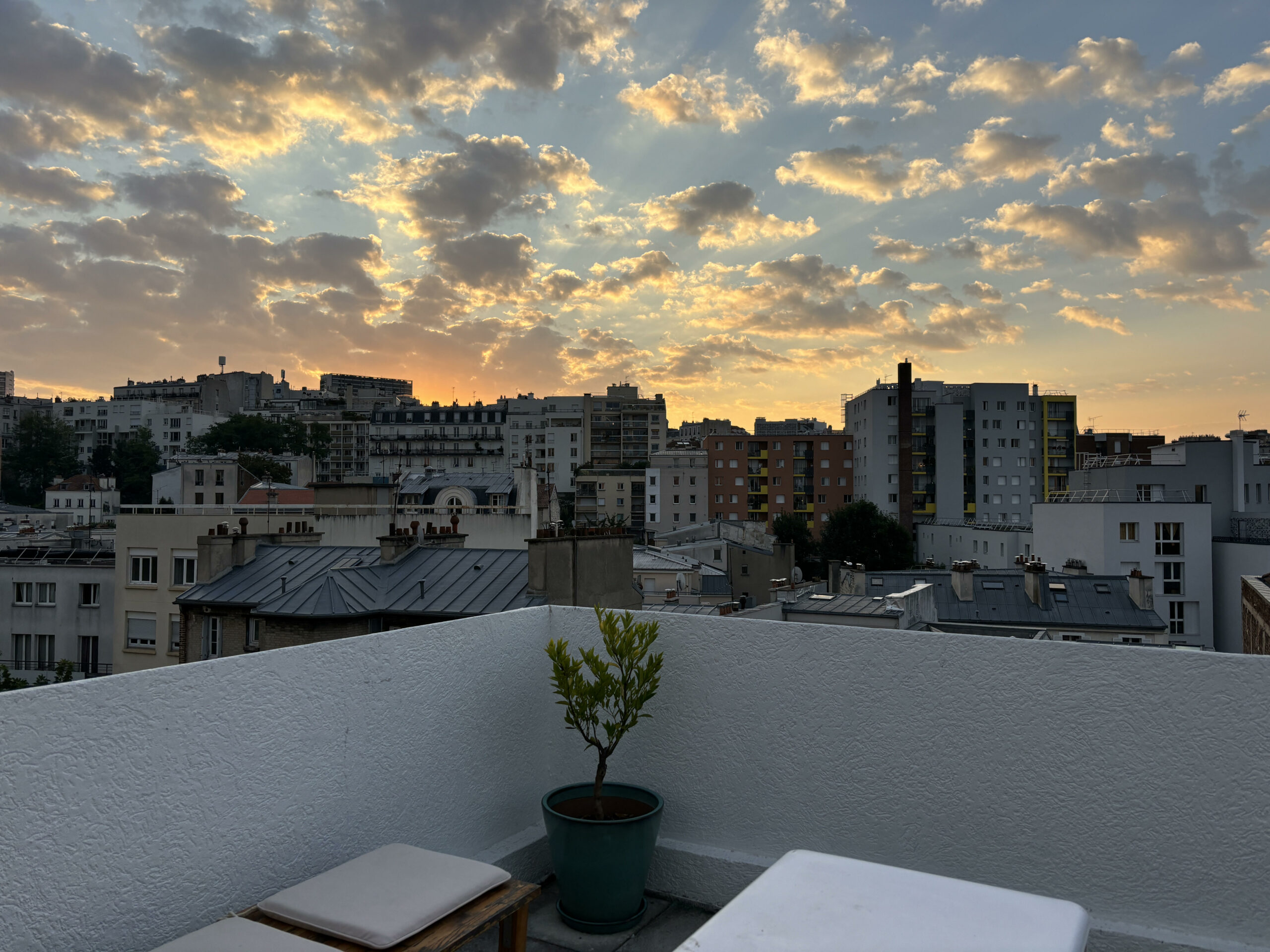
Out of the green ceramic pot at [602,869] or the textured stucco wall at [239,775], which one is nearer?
the textured stucco wall at [239,775]

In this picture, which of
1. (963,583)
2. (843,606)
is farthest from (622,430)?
(843,606)

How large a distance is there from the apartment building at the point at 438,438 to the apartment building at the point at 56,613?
250ft

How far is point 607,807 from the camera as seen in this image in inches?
173

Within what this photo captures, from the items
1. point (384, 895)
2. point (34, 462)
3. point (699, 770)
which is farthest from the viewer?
point (34, 462)

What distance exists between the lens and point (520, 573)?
15.5 metres

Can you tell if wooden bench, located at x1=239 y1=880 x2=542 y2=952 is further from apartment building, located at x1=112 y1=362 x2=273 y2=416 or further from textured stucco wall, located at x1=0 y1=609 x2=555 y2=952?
apartment building, located at x1=112 y1=362 x2=273 y2=416

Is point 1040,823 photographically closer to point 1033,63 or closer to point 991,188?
point 1033,63

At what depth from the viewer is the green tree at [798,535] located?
67.2 meters

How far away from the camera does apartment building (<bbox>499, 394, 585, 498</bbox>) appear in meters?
107

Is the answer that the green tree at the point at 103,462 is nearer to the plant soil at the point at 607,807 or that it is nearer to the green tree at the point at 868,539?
the green tree at the point at 868,539

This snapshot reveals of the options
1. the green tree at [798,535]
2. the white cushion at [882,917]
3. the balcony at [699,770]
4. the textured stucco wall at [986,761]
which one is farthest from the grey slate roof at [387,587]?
the green tree at [798,535]

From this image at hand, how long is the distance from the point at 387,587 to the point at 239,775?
531 inches

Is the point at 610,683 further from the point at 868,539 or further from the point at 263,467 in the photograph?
the point at 263,467

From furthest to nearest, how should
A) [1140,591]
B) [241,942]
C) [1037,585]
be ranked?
[1037,585], [1140,591], [241,942]
